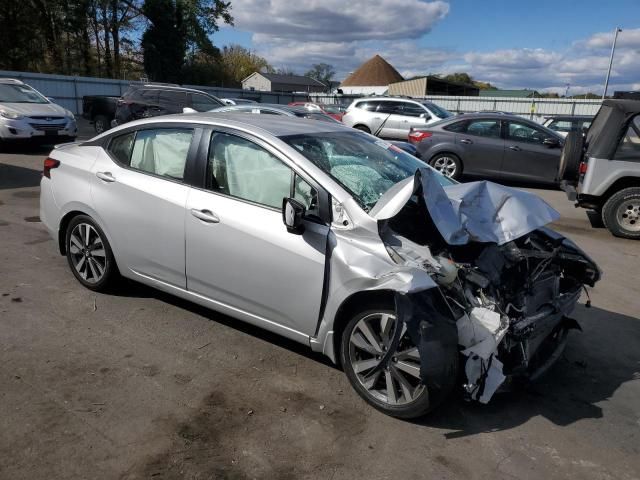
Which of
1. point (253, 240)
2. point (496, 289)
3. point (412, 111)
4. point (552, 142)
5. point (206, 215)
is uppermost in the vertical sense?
point (412, 111)

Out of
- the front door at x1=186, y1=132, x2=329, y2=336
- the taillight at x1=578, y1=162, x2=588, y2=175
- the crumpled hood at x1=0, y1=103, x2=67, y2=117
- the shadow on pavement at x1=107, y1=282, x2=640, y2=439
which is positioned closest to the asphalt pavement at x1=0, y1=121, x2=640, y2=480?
the shadow on pavement at x1=107, y1=282, x2=640, y2=439

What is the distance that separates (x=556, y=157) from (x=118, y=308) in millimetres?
9896

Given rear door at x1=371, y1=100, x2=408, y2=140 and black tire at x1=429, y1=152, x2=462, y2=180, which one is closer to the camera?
black tire at x1=429, y1=152, x2=462, y2=180

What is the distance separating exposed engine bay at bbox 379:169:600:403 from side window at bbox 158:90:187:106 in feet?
44.0

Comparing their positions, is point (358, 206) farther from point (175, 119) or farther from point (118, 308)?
point (118, 308)

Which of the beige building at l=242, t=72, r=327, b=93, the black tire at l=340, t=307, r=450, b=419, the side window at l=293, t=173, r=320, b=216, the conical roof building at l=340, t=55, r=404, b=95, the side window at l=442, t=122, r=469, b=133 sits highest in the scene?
the conical roof building at l=340, t=55, r=404, b=95

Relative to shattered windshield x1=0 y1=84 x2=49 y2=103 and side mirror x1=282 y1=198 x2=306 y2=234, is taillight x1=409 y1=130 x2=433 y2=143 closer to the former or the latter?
side mirror x1=282 y1=198 x2=306 y2=234

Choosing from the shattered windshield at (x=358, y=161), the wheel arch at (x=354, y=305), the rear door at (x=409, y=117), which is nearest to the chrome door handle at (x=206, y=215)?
the shattered windshield at (x=358, y=161)

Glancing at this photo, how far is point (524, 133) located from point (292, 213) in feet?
31.8

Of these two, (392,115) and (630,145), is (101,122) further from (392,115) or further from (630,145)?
(630,145)

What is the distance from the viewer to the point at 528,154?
1109 cm

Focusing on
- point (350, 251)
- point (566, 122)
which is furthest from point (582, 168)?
point (566, 122)

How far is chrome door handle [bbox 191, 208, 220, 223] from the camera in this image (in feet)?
11.6

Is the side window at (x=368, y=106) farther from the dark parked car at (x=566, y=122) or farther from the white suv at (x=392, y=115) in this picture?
the dark parked car at (x=566, y=122)
